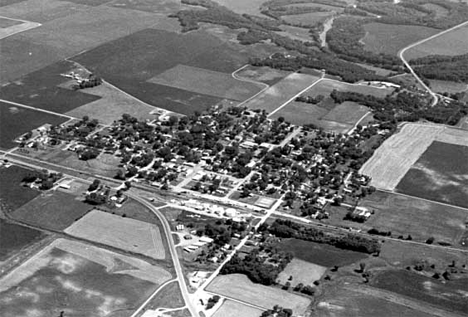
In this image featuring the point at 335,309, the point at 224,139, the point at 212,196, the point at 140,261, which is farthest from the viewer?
the point at 224,139

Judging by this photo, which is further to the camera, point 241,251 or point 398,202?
point 398,202

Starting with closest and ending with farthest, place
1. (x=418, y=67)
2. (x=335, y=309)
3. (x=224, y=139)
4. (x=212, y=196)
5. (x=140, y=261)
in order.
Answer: (x=335, y=309), (x=140, y=261), (x=212, y=196), (x=224, y=139), (x=418, y=67)

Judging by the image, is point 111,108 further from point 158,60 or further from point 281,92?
point 281,92

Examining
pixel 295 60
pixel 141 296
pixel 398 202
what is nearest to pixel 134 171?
pixel 141 296

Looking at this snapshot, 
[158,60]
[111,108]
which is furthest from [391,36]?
[111,108]

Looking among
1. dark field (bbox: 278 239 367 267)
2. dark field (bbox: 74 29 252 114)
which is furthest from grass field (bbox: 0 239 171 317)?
dark field (bbox: 74 29 252 114)

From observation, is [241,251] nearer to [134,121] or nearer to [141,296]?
[141,296]

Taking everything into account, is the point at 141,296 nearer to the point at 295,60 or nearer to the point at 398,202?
the point at 398,202

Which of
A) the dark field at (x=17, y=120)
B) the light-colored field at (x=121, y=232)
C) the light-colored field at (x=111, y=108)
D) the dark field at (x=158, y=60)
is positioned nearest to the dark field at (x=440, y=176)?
the light-colored field at (x=121, y=232)
